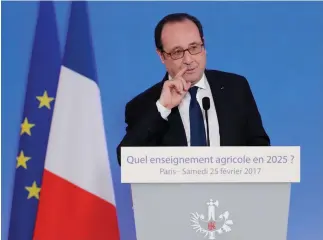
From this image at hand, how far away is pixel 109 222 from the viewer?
3.27 metres

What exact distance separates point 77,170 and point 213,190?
140cm

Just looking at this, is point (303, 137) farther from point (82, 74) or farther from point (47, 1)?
point (47, 1)

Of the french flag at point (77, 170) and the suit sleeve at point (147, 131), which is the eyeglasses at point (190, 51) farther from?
the french flag at point (77, 170)

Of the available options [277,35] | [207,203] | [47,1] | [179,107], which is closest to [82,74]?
[47,1]

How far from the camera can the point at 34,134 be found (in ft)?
11.0

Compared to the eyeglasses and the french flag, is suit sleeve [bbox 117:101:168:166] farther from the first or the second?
the french flag

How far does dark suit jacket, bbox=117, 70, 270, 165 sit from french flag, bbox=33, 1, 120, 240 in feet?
1.31

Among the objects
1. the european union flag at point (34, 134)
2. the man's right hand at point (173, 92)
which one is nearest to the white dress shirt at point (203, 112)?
the man's right hand at point (173, 92)

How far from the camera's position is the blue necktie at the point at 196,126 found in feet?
8.61

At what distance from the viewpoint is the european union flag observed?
131 inches

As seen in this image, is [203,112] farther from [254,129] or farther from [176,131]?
[254,129]

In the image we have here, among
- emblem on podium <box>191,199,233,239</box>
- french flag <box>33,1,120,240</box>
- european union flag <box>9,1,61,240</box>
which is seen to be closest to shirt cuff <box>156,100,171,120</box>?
emblem on podium <box>191,199,233,239</box>

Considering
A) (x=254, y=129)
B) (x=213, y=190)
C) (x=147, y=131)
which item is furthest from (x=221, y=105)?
(x=213, y=190)

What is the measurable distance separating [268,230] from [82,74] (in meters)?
1.69
